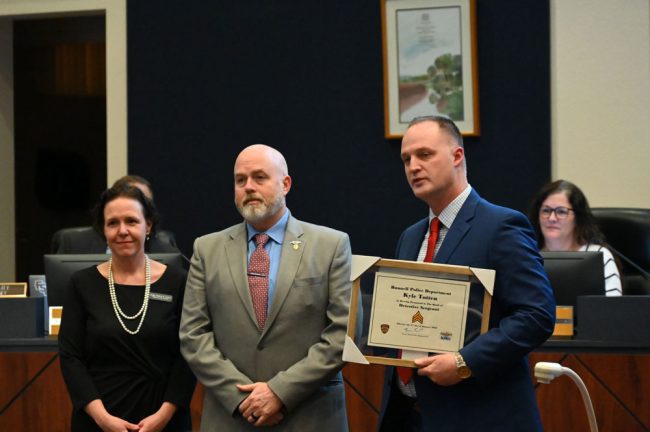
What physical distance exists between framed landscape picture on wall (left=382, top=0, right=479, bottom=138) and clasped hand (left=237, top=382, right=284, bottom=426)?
3.47m

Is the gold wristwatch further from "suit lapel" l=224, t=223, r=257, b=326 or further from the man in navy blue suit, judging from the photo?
"suit lapel" l=224, t=223, r=257, b=326

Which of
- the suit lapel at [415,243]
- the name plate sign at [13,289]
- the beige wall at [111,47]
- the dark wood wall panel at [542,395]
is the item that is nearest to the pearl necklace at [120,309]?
the dark wood wall panel at [542,395]

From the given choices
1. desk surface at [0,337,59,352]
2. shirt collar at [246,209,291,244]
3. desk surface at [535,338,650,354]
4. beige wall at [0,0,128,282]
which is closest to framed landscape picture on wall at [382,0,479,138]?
beige wall at [0,0,128,282]

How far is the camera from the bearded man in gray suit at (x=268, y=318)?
2771 mm

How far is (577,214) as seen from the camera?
474cm

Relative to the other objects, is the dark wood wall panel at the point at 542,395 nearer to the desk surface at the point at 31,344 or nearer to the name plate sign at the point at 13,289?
the desk surface at the point at 31,344

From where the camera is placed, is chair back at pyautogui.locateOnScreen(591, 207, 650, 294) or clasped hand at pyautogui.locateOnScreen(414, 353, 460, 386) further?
chair back at pyautogui.locateOnScreen(591, 207, 650, 294)

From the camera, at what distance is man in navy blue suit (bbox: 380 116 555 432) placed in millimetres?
2291

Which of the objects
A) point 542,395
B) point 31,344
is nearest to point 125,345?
point 31,344

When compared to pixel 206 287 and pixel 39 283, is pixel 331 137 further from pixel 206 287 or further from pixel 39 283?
pixel 206 287

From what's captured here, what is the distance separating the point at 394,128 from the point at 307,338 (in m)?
3.38

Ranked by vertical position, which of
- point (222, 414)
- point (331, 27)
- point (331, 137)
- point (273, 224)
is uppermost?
point (331, 27)

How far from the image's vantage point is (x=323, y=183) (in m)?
6.19

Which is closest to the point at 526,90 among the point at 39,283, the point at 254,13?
the point at 254,13
